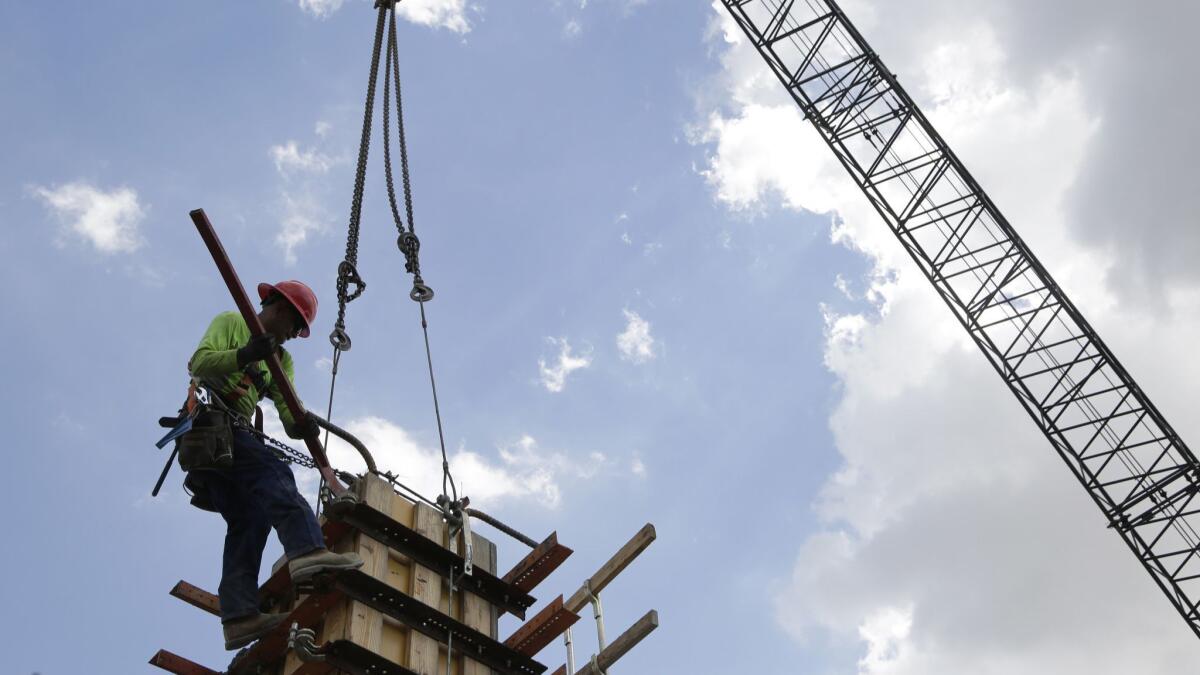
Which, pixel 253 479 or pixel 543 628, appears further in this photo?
pixel 543 628

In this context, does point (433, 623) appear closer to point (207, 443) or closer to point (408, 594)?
point (408, 594)

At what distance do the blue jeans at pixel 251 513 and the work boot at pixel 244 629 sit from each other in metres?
0.03

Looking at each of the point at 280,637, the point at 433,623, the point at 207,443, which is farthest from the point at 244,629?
the point at 433,623

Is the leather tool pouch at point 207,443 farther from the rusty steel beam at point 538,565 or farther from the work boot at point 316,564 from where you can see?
the rusty steel beam at point 538,565

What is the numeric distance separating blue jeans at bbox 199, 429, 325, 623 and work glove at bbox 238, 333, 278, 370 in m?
0.77

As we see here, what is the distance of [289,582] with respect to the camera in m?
7.90

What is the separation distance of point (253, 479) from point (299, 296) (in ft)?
3.77

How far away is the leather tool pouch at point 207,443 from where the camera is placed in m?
6.87

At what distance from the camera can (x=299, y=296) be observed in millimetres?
7312

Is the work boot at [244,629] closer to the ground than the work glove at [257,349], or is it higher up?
closer to the ground

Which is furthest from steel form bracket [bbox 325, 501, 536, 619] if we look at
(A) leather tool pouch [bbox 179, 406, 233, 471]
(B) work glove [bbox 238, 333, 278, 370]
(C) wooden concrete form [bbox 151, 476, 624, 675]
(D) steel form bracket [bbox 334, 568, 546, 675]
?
(B) work glove [bbox 238, 333, 278, 370]

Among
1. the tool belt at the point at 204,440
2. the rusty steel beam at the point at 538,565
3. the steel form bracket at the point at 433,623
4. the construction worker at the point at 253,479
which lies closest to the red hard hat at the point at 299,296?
the construction worker at the point at 253,479

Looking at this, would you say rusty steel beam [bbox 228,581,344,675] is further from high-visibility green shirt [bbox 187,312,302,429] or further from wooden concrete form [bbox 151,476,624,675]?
high-visibility green shirt [bbox 187,312,302,429]

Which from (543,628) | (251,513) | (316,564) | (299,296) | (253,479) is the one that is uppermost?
(299,296)
